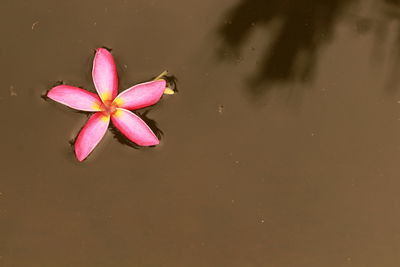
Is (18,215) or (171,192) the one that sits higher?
(171,192)

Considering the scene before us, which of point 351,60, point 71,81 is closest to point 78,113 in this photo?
point 71,81

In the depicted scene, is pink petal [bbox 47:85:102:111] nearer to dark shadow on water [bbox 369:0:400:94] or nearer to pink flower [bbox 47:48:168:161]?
pink flower [bbox 47:48:168:161]

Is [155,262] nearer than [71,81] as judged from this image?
No

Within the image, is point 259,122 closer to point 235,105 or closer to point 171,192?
point 235,105

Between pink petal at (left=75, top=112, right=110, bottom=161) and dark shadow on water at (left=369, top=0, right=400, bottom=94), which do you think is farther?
dark shadow on water at (left=369, top=0, right=400, bottom=94)

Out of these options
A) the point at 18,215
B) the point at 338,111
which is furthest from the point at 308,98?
the point at 18,215

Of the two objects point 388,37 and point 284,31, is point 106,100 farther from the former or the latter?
point 388,37

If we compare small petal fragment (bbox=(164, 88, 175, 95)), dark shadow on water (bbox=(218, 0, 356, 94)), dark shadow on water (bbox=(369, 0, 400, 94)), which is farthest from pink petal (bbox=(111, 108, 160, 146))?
dark shadow on water (bbox=(369, 0, 400, 94))

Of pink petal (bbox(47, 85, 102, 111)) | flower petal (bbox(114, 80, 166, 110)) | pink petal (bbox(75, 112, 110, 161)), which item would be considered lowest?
pink petal (bbox(75, 112, 110, 161))

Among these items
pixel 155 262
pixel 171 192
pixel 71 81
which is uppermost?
pixel 71 81
